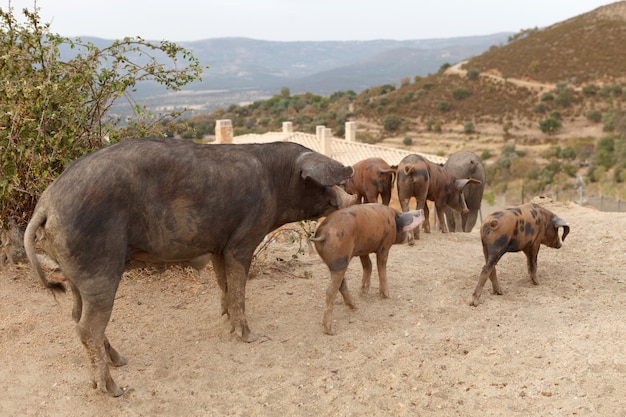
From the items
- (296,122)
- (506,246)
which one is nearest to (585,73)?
(296,122)

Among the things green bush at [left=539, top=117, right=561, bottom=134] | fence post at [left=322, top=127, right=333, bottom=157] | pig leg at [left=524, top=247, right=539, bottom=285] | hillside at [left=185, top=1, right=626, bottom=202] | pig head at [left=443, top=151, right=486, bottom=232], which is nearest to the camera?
pig leg at [left=524, top=247, right=539, bottom=285]

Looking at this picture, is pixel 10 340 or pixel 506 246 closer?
pixel 10 340

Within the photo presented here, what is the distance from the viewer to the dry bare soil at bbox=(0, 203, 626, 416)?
569 centimetres

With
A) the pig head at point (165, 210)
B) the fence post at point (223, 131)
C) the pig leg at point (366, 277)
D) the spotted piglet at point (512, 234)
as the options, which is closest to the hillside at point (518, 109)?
the fence post at point (223, 131)

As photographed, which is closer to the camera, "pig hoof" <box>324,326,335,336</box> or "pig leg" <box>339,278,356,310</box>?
"pig hoof" <box>324,326,335,336</box>

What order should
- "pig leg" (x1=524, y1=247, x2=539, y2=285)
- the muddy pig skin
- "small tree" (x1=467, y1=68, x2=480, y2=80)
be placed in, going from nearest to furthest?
the muddy pig skin → "pig leg" (x1=524, y1=247, x2=539, y2=285) → "small tree" (x1=467, y1=68, x2=480, y2=80)

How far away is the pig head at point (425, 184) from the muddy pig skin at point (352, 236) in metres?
2.80

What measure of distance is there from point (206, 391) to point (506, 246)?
171 inches

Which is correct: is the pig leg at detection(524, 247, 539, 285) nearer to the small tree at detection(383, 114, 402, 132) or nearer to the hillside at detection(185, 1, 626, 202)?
the hillside at detection(185, 1, 626, 202)

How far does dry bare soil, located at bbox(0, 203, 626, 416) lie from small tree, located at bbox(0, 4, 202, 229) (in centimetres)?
155

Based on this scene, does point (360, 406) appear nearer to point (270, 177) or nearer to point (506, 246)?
point (270, 177)

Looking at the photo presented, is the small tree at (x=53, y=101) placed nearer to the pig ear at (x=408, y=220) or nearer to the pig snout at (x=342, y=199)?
the pig snout at (x=342, y=199)

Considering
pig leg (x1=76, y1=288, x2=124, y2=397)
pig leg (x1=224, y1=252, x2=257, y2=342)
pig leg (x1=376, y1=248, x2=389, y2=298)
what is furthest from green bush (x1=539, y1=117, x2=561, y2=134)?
pig leg (x1=76, y1=288, x2=124, y2=397)

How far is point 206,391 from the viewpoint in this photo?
6.00 metres
